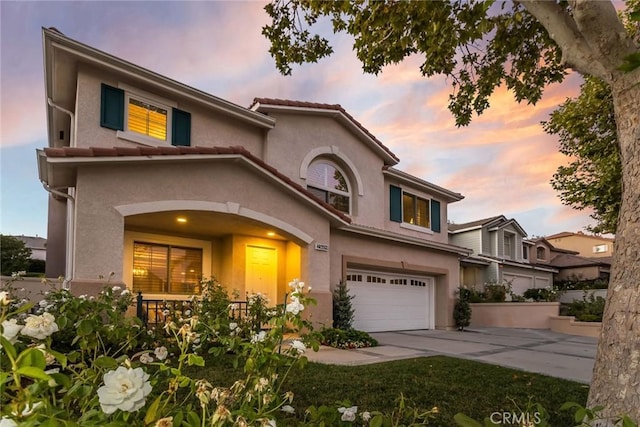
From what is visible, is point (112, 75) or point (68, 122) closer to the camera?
point (112, 75)

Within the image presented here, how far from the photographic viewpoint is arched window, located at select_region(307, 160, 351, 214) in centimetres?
1377

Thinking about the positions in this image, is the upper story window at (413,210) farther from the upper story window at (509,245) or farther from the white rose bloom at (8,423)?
the white rose bloom at (8,423)

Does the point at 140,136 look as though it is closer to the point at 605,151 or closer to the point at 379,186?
the point at 379,186

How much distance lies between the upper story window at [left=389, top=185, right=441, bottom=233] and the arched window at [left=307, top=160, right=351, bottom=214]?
2378 millimetres

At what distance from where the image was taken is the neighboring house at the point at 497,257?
72.8 feet

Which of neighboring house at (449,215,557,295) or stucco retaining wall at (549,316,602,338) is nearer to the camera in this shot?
stucco retaining wall at (549,316,602,338)

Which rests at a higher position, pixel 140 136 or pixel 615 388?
pixel 140 136

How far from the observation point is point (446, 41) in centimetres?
711

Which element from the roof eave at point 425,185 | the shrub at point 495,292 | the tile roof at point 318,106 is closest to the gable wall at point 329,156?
the tile roof at point 318,106

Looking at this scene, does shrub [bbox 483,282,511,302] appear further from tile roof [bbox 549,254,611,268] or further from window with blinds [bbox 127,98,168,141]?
window with blinds [bbox 127,98,168,141]

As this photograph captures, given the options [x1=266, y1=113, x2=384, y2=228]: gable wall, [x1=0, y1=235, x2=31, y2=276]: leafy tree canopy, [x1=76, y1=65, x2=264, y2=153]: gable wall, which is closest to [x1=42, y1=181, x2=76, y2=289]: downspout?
[x1=76, y1=65, x2=264, y2=153]: gable wall

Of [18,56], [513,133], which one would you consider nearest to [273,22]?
[18,56]

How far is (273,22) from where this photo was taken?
7.95m

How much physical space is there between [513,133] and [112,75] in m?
12.4
